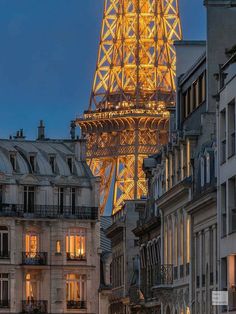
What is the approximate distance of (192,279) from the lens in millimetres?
73688

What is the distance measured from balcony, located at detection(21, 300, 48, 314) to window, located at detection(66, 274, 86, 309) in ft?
6.63

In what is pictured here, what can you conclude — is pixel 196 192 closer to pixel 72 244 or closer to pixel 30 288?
pixel 30 288

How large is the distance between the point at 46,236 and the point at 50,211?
2336 millimetres

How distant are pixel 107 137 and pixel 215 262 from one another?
117 metres

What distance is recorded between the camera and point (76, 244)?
131 m

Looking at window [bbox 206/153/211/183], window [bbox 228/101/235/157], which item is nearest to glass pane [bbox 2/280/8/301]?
window [bbox 206/153/211/183]

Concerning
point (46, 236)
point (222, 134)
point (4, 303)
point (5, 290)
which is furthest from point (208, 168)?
point (46, 236)

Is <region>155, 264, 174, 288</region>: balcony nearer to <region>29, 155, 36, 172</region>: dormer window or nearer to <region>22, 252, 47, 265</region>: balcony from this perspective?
<region>22, 252, 47, 265</region>: balcony

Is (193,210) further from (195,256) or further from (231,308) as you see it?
(231,308)

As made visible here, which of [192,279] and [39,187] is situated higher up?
[39,187]

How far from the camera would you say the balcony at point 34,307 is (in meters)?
127

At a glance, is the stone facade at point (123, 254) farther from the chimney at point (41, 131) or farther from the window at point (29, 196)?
the chimney at point (41, 131)

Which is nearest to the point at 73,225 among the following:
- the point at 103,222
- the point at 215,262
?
the point at 103,222

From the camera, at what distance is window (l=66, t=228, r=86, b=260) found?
130500 mm
